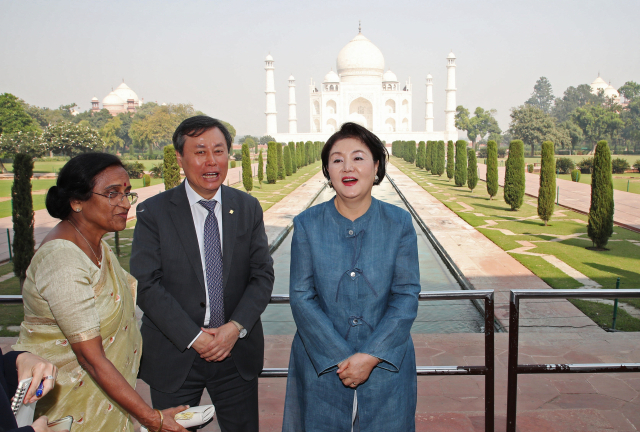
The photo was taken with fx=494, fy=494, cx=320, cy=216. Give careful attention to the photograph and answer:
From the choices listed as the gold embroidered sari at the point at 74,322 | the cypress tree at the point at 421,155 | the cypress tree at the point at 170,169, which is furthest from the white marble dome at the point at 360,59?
the gold embroidered sari at the point at 74,322

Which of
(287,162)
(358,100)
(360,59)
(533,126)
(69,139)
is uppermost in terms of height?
(360,59)

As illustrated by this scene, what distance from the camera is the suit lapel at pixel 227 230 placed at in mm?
1509

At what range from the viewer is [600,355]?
Answer: 9.27 ft

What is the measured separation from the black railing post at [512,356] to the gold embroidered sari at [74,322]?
1.20 metres

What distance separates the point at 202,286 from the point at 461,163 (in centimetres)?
1432

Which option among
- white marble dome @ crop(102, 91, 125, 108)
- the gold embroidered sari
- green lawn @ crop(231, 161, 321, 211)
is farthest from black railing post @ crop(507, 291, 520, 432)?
white marble dome @ crop(102, 91, 125, 108)

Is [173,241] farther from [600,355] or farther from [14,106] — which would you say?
[14,106]

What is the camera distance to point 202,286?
1.49 metres

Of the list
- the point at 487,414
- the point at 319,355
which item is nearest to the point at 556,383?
the point at 487,414

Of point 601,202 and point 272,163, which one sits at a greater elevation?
point 272,163

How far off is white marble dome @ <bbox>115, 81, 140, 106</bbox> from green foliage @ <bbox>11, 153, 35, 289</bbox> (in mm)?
57561

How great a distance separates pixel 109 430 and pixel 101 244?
0.48 meters

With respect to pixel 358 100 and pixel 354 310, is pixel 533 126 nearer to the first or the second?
pixel 358 100

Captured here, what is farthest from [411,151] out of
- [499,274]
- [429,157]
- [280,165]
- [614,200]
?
[499,274]
